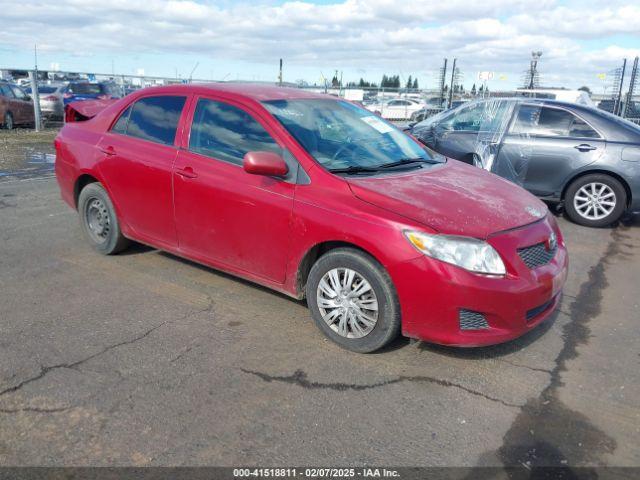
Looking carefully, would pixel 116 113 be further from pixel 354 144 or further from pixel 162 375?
pixel 162 375

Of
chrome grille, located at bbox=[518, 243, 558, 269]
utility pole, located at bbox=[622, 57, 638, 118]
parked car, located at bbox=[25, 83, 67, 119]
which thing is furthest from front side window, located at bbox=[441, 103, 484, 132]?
parked car, located at bbox=[25, 83, 67, 119]

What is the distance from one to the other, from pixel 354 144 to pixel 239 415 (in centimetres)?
224

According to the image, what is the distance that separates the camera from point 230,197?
158 inches

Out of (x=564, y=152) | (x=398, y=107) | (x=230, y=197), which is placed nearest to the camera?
(x=230, y=197)

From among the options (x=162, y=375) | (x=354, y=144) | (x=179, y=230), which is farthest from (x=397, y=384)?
(x=179, y=230)

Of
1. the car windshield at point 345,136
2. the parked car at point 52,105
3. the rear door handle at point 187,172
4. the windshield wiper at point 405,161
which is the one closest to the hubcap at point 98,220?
the rear door handle at point 187,172

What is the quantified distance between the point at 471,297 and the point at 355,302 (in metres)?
0.74

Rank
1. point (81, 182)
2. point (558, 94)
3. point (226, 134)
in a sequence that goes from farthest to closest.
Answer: point (558, 94)
point (81, 182)
point (226, 134)

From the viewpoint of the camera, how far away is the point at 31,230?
6.10 meters

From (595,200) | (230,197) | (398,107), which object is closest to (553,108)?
(595,200)

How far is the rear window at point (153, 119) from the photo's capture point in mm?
4535

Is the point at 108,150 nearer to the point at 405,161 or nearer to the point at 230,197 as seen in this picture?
the point at 230,197

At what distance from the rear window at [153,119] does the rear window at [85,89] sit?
18.4 m

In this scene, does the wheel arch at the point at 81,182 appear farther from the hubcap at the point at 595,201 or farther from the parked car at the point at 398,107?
the parked car at the point at 398,107
